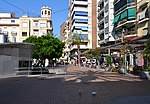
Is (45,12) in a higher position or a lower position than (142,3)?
higher

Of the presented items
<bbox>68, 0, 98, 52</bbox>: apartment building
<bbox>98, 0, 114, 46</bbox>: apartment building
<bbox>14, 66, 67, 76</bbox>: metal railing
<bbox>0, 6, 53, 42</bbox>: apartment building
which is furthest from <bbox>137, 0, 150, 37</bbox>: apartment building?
<bbox>68, 0, 98, 52</bbox>: apartment building

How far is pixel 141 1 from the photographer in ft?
160

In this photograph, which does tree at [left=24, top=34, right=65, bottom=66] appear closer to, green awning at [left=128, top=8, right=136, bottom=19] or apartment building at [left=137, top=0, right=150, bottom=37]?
green awning at [left=128, top=8, right=136, bottom=19]

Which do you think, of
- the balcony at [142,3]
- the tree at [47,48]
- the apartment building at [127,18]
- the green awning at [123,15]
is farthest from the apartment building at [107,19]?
the balcony at [142,3]

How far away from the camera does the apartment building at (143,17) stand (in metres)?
45.3

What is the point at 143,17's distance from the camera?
155ft

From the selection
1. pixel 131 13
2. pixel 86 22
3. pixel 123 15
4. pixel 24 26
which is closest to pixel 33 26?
pixel 24 26

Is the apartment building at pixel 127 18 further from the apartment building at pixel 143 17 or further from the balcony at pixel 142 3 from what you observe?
the balcony at pixel 142 3

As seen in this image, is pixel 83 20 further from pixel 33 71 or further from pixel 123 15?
pixel 33 71

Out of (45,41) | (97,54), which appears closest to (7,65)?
(45,41)

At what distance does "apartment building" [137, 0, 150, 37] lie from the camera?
1783 inches

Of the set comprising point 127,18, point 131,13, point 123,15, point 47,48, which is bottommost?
point 47,48

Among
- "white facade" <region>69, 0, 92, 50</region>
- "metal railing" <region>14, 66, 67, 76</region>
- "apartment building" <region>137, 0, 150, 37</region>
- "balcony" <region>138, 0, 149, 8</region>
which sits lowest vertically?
"metal railing" <region>14, 66, 67, 76</region>

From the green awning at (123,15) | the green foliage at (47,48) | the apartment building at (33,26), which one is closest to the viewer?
the green foliage at (47,48)
